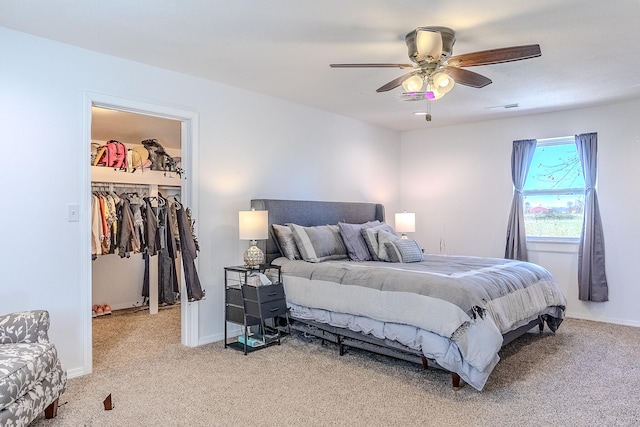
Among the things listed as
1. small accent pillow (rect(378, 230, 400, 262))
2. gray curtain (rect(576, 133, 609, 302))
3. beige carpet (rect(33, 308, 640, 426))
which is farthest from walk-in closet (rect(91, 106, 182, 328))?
gray curtain (rect(576, 133, 609, 302))

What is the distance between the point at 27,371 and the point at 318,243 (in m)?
2.60

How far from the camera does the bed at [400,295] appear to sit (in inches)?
112

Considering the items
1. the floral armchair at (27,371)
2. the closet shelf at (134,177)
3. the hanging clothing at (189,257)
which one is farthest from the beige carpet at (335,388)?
the closet shelf at (134,177)

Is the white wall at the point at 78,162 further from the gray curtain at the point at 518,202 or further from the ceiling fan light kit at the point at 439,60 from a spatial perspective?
the gray curtain at the point at 518,202

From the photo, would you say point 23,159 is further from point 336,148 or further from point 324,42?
point 336,148

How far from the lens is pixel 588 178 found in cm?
490

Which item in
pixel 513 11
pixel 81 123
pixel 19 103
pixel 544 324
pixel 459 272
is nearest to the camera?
pixel 513 11

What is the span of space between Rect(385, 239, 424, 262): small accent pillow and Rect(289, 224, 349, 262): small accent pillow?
0.46 metres

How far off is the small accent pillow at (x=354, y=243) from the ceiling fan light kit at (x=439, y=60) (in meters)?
1.80

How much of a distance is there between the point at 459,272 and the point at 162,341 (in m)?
2.73

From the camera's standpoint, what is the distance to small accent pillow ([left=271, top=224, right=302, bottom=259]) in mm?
4168

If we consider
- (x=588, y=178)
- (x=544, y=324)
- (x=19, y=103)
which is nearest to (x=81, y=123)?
(x=19, y=103)

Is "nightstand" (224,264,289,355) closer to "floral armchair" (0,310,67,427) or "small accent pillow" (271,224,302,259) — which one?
"small accent pillow" (271,224,302,259)

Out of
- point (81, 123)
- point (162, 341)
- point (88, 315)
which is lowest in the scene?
point (162, 341)
